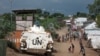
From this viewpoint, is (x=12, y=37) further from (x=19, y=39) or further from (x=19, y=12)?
(x=19, y=12)

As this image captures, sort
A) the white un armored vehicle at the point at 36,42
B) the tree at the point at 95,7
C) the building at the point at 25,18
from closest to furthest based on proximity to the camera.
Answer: the white un armored vehicle at the point at 36,42, the building at the point at 25,18, the tree at the point at 95,7

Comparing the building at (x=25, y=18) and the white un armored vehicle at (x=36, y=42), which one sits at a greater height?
the building at (x=25, y=18)

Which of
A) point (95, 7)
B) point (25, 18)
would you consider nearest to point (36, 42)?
point (25, 18)

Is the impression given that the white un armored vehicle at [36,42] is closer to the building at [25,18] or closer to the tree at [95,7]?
the building at [25,18]

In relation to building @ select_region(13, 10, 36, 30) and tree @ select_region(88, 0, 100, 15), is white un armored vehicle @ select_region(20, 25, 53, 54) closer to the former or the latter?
building @ select_region(13, 10, 36, 30)

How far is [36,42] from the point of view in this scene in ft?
75.3

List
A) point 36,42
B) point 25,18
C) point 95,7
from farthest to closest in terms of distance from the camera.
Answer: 1. point 95,7
2. point 25,18
3. point 36,42

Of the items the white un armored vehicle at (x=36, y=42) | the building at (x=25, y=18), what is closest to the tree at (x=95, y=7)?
the building at (x=25, y=18)

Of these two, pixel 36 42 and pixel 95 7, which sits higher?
pixel 95 7

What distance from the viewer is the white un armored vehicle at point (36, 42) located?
2291cm

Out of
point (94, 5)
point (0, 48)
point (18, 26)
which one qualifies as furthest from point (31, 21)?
point (94, 5)

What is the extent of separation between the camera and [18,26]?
1044 inches

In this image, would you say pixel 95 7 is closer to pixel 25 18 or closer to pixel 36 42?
pixel 25 18

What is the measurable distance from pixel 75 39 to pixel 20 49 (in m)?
26.2
